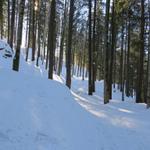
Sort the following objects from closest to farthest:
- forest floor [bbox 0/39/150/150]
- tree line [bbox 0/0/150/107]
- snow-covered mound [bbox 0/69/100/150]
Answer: snow-covered mound [bbox 0/69/100/150] < forest floor [bbox 0/39/150/150] < tree line [bbox 0/0/150/107]

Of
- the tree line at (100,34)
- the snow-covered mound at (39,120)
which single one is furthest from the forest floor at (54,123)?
the tree line at (100,34)

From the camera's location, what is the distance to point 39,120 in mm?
10312

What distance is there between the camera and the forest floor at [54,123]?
909 cm

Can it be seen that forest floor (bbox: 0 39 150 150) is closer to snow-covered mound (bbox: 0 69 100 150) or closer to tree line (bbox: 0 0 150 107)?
snow-covered mound (bbox: 0 69 100 150)

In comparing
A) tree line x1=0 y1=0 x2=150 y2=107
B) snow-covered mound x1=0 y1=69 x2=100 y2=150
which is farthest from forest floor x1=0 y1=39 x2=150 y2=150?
tree line x1=0 y1=0 x2=150 y2=107

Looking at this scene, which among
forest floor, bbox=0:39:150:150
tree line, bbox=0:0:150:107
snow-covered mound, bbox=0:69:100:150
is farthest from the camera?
tree line, bbox=0:0:150:107

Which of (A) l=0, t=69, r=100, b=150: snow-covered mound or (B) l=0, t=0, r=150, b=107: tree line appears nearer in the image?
(A) l=0, t=69, r=100, b=150: snow-covered mound

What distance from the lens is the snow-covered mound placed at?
8.92 meters

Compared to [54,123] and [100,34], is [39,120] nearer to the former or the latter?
[54,123]

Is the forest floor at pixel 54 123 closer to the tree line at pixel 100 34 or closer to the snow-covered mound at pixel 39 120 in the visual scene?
the snow-covered mound at pixel 39 120

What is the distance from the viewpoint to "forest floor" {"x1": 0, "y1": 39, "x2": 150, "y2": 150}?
9094mm

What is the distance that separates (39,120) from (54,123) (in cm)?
55

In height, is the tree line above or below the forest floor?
above

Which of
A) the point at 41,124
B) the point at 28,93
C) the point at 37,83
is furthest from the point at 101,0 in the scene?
the point at 41,124
